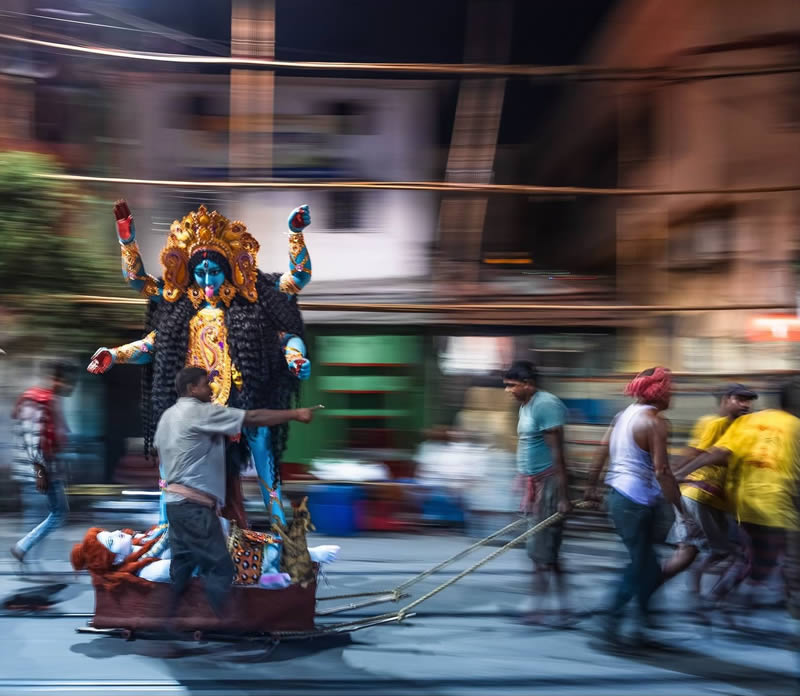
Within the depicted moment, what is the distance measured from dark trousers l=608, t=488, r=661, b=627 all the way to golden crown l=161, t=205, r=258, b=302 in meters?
2.49

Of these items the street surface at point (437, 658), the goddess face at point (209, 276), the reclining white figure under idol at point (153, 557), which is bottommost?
the street surface at point (437, 658)

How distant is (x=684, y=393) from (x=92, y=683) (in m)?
6.41

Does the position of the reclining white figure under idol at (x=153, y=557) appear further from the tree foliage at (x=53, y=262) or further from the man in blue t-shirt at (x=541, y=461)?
the tree foliage at (x=53, y=262)

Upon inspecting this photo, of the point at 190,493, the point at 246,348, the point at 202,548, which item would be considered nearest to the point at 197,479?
the point at 190,493

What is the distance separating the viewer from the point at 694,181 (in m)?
9.11

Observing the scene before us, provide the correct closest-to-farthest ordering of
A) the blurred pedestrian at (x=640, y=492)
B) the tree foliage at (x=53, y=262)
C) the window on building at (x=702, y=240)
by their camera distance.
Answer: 1. the blurred pedestrian at (x=640, y=492)
2. the tree foliage at (x=53, y=262)
3. the window on building at (x=702, y=240)

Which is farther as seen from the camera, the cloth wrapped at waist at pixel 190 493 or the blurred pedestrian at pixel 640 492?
the blurred pedestrian at pixel 640 492

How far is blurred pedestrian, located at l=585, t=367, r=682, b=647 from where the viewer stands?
5.07 meters

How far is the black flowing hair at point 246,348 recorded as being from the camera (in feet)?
17.5

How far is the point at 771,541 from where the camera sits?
5.84m

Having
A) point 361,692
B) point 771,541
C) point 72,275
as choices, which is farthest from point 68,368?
point 771,541

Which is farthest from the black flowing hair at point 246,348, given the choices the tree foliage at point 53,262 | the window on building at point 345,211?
the window on building at point 345,211

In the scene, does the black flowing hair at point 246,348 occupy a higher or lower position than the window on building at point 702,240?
lower

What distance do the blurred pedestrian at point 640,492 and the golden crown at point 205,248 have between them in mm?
2336
